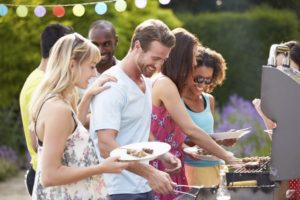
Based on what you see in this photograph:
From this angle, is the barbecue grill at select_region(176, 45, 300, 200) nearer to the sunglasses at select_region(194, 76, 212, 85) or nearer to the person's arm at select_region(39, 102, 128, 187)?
the person's arm at select_region(39, 102, 128, 187)

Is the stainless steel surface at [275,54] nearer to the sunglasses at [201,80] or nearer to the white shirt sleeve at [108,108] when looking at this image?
the white shirt sleeve at [108,108]

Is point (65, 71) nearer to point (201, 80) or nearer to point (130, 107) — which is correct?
point (130, 107)

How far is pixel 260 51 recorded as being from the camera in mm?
13414

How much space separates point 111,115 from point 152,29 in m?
0.50

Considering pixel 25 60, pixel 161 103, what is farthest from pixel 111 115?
pixel 25 60

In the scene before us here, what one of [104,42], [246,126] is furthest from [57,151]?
[246,126]

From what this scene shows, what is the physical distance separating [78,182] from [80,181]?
10 millimetres

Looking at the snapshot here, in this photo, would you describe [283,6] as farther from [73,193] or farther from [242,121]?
[73,193]

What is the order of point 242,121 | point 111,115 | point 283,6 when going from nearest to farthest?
point 111,115
point 242,121
point 283,6

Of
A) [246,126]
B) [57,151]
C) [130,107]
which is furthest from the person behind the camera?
[246,126]

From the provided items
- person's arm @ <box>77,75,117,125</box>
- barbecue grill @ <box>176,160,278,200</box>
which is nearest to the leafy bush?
barbecue grill @ <box>176,160,278,200</box>

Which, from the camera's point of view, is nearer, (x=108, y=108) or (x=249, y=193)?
(x=108, y=108)

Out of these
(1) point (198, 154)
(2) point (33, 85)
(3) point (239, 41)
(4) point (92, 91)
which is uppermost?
(4) point (92, 91)

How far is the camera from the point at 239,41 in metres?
13.4
